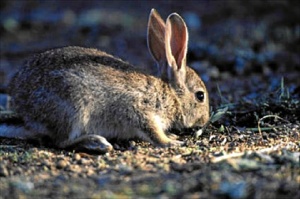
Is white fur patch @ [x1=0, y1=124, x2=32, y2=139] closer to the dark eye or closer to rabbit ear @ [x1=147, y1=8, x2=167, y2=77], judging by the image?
rabbit ear @ [x1=147, y1=8, x2=167, y2=77]

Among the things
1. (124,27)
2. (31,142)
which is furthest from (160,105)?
(124,27)

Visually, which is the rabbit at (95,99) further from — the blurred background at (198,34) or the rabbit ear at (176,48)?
the blurred background at (198,34)

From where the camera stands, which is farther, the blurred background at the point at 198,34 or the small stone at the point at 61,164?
the blurred background at the point at 198,34

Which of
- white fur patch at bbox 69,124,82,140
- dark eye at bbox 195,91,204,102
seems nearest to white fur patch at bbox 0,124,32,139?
white fur patch at bbox 69,124,82,140

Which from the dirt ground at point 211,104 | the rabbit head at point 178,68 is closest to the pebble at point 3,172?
the dirt ground at point 211,104

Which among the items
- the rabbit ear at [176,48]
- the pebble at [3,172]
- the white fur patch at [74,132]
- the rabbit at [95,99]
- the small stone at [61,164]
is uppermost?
the rabbit ear at [176,48]

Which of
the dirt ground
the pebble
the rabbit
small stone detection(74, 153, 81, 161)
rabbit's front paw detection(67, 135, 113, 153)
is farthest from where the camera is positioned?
the rabbit

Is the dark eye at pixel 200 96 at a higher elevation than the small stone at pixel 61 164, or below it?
higher

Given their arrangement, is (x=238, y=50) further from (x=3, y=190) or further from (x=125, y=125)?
(x=3, y=190)
